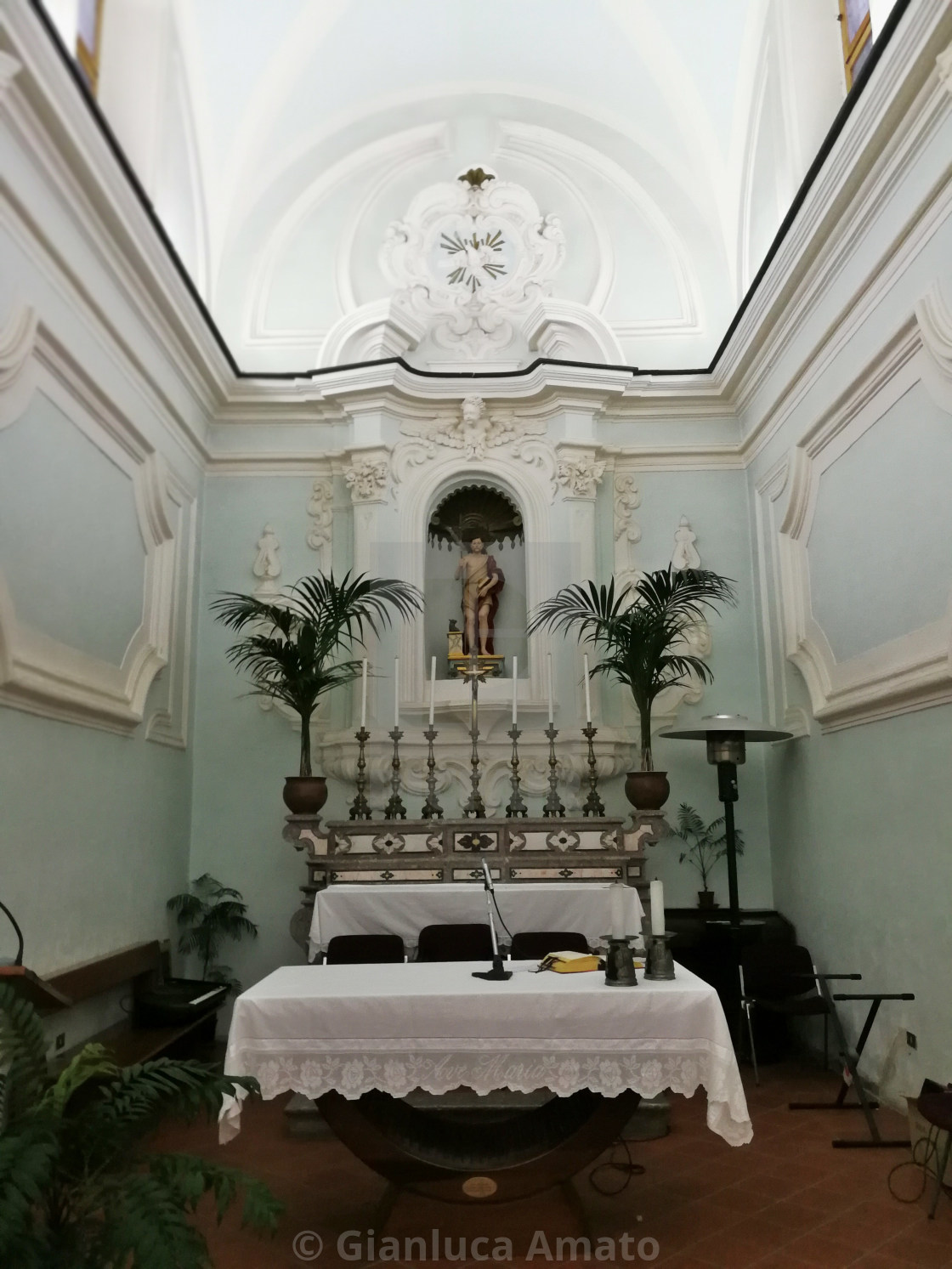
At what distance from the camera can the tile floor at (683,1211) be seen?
138 inches

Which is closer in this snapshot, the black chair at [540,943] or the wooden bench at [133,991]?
the wooden bench at [133,991]

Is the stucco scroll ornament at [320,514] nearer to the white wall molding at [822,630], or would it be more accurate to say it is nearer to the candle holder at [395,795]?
the candle holder at [395,795]

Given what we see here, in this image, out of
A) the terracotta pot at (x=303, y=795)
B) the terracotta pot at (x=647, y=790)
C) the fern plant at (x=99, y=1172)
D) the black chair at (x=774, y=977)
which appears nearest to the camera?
the fern plant at (x=99, y=1172)

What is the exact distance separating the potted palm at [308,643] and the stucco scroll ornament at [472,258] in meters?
2.44

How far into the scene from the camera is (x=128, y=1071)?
276 centimetres

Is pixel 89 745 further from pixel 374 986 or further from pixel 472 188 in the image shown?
pixel 472 188

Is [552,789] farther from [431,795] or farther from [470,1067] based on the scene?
[470,1067]

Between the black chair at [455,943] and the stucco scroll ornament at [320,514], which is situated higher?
the stucco scroll ornament at [320,514]

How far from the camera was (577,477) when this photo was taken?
320 inches

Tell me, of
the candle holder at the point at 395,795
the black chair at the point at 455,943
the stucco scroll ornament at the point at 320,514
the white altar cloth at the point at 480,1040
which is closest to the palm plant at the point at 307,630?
the stucco scroll ornament at the point at 320,514

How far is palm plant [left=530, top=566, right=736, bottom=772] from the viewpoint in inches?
269

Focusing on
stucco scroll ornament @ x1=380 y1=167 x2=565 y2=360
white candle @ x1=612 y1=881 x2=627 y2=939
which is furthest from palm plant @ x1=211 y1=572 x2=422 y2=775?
white candle @ x1=612 y1=881 x2=627 y2=939

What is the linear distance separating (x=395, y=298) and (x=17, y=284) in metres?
4.29

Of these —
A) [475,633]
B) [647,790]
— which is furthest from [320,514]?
[647,790]
